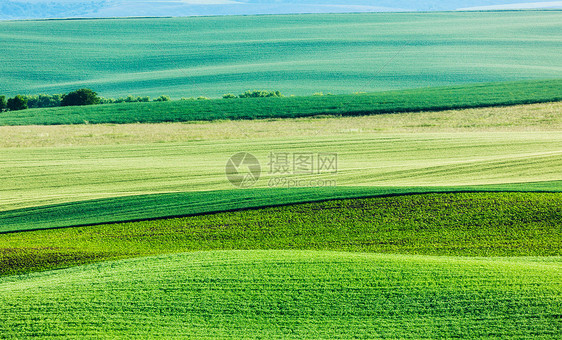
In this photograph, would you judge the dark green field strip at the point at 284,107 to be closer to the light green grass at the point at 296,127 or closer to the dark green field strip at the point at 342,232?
the light green grass at the point at 296,127

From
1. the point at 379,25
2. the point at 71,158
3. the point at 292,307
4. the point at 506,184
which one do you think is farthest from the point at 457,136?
the point at 379,25

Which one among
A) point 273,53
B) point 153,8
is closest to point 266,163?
point 273,53

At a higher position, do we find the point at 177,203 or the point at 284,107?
the point at 284,107

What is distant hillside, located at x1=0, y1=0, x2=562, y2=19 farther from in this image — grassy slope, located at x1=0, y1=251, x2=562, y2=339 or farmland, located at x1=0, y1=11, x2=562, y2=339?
grassy slope, located at x1=0, y1=251, x2=562, y2=339

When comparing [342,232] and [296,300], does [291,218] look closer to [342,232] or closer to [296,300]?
[342,232]

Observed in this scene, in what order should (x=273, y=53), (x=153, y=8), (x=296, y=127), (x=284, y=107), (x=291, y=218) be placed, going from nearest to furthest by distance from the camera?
(x=291, y=218) < (x=296, y=127) < (x=284, y=107) < (x=273, y=53) < (x=153, y=8)

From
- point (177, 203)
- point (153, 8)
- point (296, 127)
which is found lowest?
point (177, 203)

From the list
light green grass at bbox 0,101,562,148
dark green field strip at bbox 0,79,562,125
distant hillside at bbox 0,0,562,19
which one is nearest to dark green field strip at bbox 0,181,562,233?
light green grass at bbox 0,101,562,148

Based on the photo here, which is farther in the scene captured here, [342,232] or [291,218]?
[291,218]
